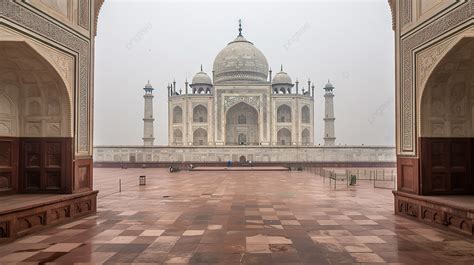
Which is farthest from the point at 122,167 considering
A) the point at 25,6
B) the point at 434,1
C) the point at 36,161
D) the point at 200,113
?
the point at 434,1

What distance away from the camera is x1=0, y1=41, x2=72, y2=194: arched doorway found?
6969mm

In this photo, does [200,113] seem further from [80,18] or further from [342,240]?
[342,240]

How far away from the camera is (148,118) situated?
3553 cm

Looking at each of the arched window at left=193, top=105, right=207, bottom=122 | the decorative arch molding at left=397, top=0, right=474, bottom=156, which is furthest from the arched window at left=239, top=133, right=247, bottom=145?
the decorative arch molding at left=397, top=0, right=474, bottom=156

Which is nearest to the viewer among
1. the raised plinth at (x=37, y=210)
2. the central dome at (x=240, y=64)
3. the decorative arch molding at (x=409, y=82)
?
the raised plinth at (x=37, y=210)

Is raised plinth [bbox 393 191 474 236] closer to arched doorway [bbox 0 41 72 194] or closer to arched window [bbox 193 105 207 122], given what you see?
arched doorway [bbox 0 41 72 194]

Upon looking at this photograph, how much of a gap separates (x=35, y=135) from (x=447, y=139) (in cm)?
814

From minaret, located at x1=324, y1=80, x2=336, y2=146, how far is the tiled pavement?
26846 millimetres

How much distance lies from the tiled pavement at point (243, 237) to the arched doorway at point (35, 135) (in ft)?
4.24

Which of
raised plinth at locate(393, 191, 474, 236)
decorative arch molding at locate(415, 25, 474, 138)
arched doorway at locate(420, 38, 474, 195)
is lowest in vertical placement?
raised plinth at locate(393, 191, 474, 236)

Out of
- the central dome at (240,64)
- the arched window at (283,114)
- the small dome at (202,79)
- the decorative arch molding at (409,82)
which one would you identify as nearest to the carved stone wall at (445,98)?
the decorative arch molding at (409,82)

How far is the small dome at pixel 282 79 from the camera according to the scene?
38125 millimetres

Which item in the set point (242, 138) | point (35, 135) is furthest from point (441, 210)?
point (242, 138)

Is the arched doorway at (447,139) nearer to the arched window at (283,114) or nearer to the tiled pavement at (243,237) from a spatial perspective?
the tiled pavement at (243,237)
